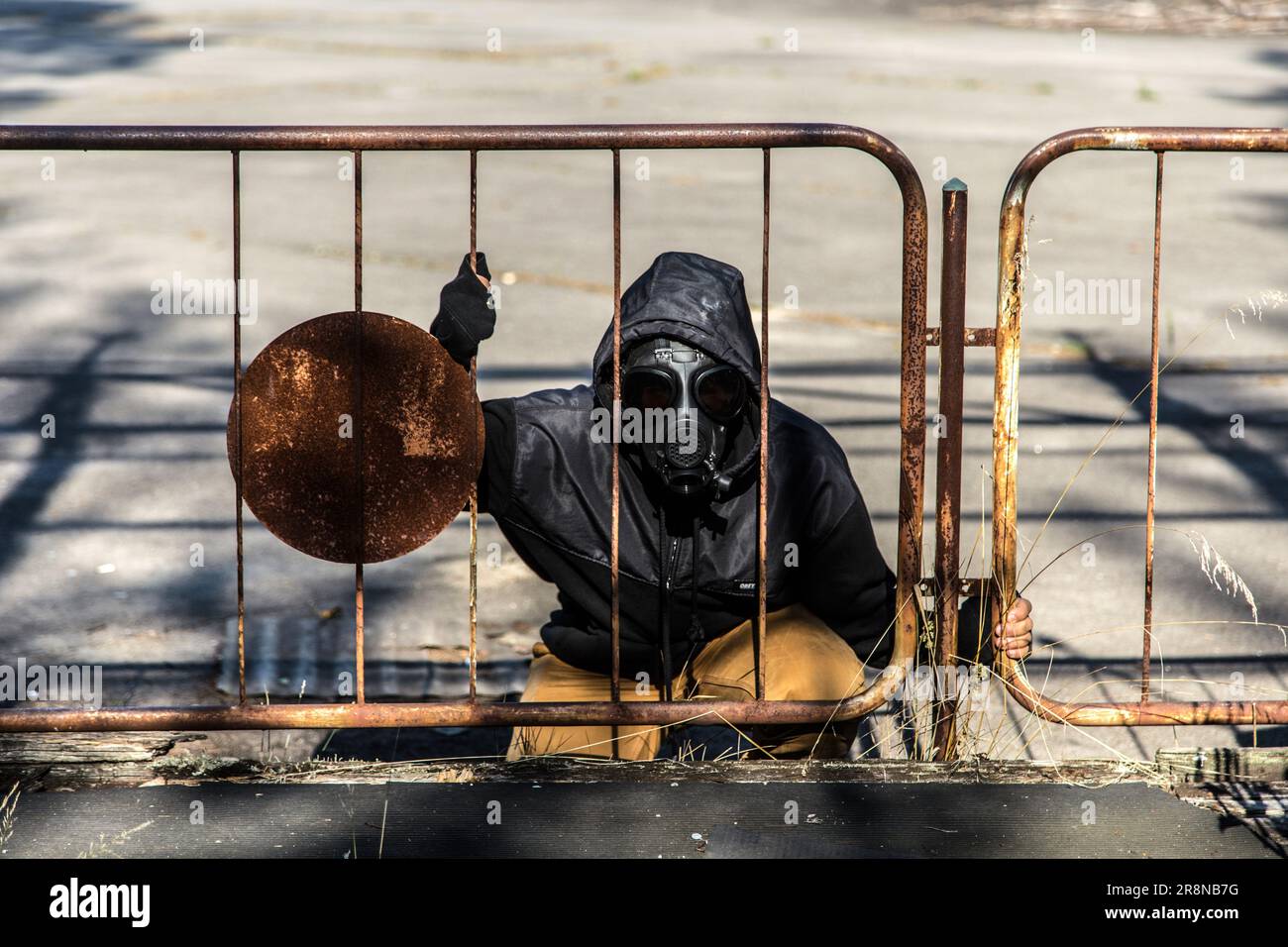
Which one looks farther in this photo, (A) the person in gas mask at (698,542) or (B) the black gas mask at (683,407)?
(A) the person in gas mask at (698,542)

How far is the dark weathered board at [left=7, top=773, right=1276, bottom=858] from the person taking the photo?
2877 mm

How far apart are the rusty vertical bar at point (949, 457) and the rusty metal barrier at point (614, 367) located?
0.05 meters

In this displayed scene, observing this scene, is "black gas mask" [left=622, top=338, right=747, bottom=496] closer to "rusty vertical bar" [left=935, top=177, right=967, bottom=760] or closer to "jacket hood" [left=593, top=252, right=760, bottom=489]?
"jacket hood" [left=593, top=252, right=760, bottom=489]

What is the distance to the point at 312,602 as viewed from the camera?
497 cm

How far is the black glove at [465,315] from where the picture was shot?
3082mm

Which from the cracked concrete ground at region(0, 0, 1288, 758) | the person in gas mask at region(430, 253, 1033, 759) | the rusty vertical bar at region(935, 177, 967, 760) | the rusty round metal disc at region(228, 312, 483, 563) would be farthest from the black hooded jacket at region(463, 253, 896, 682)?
the cracked concrete ground at region(0, 0, 1288, 758)

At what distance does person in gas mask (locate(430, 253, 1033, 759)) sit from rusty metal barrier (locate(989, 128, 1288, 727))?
6.5 inches

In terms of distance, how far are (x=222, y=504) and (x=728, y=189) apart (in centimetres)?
696

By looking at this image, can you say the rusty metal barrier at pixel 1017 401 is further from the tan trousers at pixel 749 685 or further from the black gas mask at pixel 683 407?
the black gas mask at pixel 683 407

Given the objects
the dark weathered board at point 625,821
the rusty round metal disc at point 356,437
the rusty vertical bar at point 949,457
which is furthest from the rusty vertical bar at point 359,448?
the rusty vertical bar at point 949,457

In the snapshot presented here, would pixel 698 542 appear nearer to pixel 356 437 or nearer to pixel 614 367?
pixel 614 367

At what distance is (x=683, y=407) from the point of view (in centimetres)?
328

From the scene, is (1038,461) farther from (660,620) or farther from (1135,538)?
(660,620)
